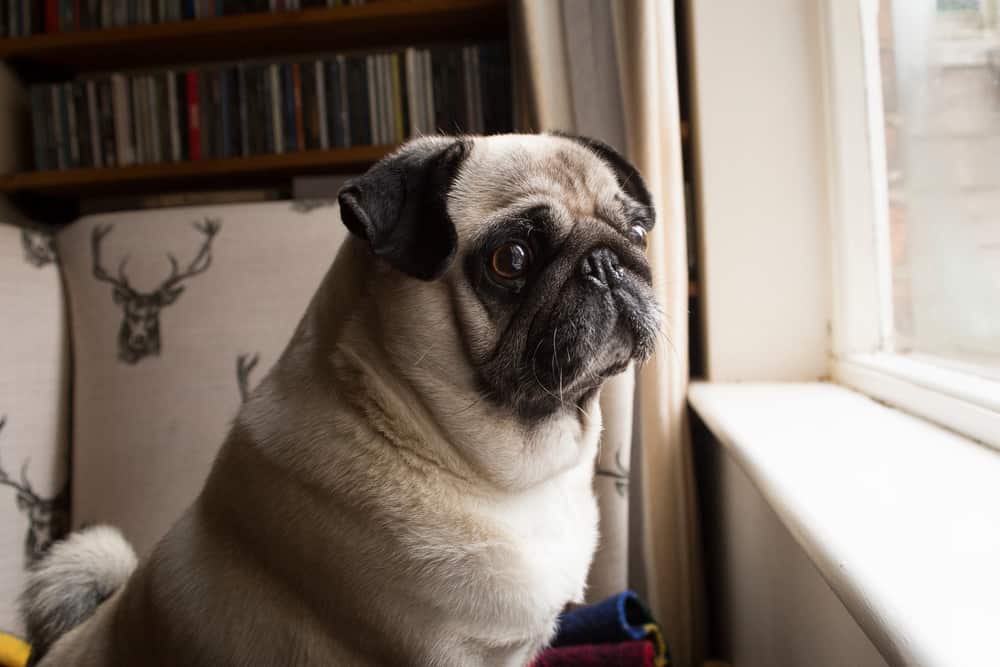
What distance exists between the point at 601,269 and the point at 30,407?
1.17 meters

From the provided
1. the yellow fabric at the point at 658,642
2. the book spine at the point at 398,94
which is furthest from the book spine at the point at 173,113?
the yellow fabric at the point at 658,642

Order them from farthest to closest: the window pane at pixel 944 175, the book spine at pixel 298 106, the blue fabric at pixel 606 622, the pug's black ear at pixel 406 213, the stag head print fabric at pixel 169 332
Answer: the book spine at pixel 298 106 → the stag head print fabric at pixel 169 332 → the blue fabric at pixel 606 622 → the window pane at pixel 944 175 → the pug's black ear at pixel 406 213

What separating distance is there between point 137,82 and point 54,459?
1.01 m

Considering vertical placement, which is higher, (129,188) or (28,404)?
(129,188)

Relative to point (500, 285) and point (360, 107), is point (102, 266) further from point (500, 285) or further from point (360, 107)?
point (500, 285)

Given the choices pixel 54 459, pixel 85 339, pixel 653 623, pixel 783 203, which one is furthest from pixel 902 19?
pixel 54 459

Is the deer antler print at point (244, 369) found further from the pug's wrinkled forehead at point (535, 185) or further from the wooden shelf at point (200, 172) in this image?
the pug's wrinkled forehead at point (535, 185)

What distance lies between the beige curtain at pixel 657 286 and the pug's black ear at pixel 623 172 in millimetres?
323

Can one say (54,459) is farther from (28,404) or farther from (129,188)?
(129,188)

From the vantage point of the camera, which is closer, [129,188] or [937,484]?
[937,484]

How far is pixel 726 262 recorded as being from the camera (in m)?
1.37

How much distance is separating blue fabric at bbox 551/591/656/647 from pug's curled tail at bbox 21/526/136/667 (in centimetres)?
64

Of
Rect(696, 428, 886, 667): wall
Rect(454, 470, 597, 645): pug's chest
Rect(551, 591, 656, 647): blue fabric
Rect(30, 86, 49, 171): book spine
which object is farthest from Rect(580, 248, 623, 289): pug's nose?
Rect(30, 86, 49, 171): book spine

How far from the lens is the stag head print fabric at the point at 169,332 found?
4.52 feet
